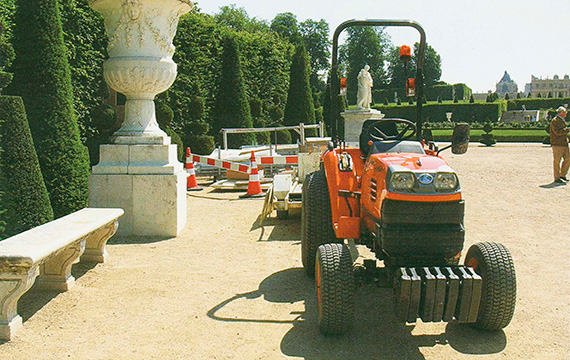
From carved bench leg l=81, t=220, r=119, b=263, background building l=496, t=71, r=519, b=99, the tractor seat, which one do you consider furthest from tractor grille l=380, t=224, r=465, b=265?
background building l=496, t=71, r=519, b=99

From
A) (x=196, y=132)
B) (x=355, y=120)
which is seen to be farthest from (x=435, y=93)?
(x=196, y=132)

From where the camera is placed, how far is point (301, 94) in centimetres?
2394

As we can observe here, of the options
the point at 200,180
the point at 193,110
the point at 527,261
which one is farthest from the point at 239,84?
the point at 527,261

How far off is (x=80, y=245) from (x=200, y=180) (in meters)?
8.82

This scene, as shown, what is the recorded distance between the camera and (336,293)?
11.4ft

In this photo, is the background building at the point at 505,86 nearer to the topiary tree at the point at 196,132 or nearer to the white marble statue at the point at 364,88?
the white marble statue at the point at 364,88

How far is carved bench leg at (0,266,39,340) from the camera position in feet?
11.3

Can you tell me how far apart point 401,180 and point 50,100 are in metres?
5.44

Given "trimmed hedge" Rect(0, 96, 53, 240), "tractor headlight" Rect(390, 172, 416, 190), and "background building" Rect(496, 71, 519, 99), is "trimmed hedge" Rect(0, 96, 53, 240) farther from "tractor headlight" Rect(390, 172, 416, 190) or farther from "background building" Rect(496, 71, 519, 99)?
"background building" Rect(496, 71, 519, 99)

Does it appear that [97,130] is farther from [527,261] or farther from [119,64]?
[527,261]

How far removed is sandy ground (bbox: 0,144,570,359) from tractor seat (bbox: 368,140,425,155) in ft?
4.11

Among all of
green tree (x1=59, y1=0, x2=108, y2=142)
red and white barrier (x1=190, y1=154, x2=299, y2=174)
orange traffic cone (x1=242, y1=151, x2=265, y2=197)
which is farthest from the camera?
green tree (x1=59, y1=0, x2=108, y2=142)

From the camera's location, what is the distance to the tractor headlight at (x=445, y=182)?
347 centimetres

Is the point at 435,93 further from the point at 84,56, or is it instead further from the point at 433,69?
the point at 84,56
